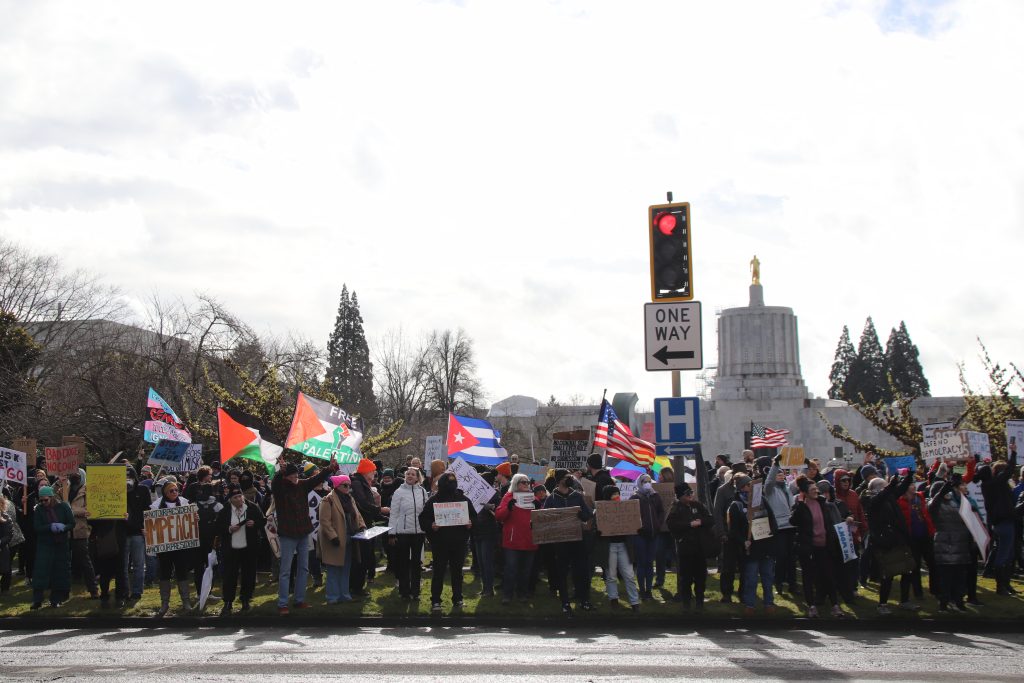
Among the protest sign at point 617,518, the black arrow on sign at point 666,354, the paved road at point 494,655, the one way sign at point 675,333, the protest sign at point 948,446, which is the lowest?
the paved road at point 494,655

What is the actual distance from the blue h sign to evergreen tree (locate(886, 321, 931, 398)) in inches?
3221

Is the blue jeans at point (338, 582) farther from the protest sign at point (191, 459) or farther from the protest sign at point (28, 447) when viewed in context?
the protest sign at point (28, 447)

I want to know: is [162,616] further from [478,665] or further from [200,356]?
[200,356]

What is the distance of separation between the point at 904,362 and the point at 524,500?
83817mm

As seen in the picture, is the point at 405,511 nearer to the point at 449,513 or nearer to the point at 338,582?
the point at 449,513

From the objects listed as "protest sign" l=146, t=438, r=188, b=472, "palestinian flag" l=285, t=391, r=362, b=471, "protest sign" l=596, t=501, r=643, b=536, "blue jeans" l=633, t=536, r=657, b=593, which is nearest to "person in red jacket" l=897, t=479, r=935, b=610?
"blue jeans" l=633, t=536, r=657, b=593

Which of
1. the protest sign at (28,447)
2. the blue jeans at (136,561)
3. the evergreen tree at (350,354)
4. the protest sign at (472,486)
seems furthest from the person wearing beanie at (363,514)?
the evergreen tree at (350,354)

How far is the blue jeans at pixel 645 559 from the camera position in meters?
15.6

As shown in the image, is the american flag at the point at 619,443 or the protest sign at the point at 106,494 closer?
the protest sign at the point at 106,494

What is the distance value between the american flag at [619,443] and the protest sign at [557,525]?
183 inches

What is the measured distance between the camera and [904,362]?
9206 centimetres

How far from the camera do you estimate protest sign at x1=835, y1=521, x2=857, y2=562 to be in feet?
47.0

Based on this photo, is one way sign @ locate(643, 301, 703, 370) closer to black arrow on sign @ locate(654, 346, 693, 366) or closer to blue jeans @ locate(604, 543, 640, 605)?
black arrow on sign @ locate(654, 346, 693, 366)

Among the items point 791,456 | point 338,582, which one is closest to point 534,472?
point 338,582
